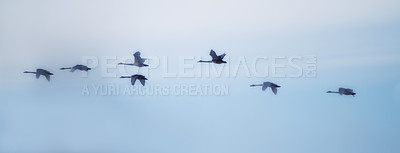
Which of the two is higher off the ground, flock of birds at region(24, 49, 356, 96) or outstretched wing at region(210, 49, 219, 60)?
outstretched wing at region(210, 49, 219, 60)

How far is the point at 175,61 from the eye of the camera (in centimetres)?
149

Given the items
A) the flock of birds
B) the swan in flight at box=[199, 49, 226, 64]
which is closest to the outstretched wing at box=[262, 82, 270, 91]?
the flock of birds

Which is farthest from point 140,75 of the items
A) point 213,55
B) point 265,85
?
point 265,85

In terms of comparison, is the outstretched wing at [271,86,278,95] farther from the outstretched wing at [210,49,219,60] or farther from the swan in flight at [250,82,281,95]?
the outstretched wing at [210,49,219,60]

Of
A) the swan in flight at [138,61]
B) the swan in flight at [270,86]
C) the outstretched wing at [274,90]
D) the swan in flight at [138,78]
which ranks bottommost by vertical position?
the outstretched wing at [274,90]

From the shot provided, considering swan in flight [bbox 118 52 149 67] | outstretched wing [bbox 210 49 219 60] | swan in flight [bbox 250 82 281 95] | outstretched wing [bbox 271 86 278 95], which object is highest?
outstretched wing [bbox 210 49 219 60]

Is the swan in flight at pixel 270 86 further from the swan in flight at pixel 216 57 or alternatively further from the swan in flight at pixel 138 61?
the swan in flight at pixel 138 61

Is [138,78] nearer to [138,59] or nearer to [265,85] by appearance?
[138,59]

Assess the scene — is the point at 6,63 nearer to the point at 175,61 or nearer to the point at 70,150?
the point at 70,150

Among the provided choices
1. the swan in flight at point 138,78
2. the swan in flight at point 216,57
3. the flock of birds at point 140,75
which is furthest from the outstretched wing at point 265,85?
the swan in flight at point 138,78

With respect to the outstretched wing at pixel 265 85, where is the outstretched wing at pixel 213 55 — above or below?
above

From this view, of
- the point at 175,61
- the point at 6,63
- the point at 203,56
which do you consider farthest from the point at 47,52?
the point at 203,56

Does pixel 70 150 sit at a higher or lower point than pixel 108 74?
lower
